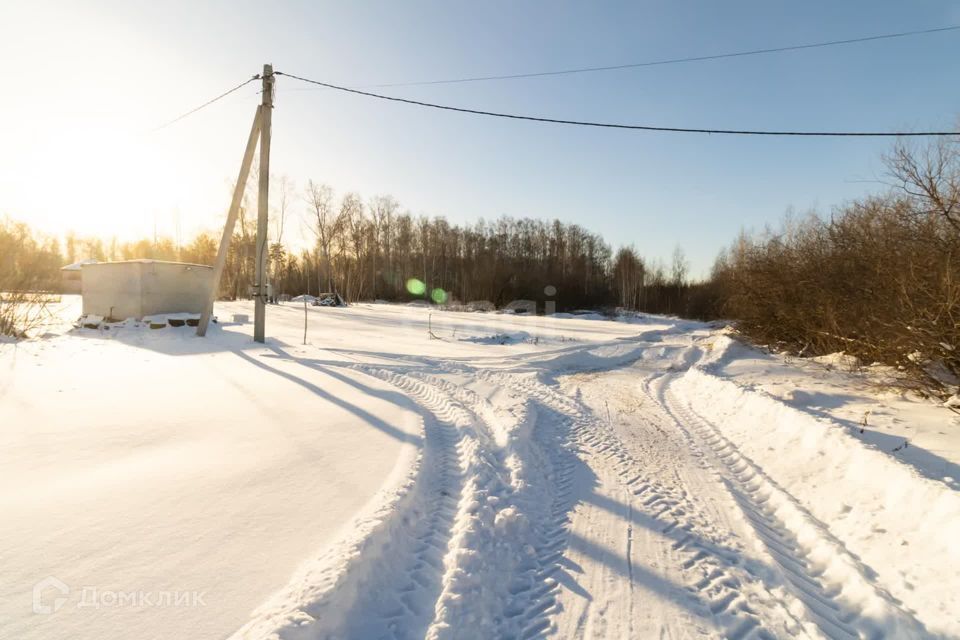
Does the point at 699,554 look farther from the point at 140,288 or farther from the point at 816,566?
the point at 140,288

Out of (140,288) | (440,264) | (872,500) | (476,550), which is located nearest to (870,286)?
(872,500)

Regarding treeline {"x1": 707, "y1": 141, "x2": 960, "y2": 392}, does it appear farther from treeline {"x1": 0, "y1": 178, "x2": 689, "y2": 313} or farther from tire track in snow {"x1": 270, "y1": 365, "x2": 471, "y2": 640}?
treeline {"x1": 0, "y1": 178, "x2": 689, "y2": 313}

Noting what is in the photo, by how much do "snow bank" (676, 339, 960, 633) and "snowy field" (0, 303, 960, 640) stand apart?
0.07 ft

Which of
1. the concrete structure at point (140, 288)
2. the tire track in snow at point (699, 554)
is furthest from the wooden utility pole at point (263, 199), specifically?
the tire track in snow at point (699, 554)

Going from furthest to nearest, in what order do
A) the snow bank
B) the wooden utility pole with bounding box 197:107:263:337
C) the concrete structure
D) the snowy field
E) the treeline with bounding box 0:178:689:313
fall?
the treeline with bounding box 0:178:689:313 → the concrete structure → the wooden utility pole with bounding box 197:107:263:337 → the snow bank → the snowy field

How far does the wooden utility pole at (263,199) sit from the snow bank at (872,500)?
1253cm

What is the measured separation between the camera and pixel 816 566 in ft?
10.1

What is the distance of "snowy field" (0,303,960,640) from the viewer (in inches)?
93.7

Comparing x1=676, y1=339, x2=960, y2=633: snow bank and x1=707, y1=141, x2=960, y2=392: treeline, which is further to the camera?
x1=707, y1=141, x2=960, y2=392: treeline

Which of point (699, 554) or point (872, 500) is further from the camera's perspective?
point (872, 500)

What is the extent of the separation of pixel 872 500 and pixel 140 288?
19.5 m

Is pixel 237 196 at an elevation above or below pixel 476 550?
above

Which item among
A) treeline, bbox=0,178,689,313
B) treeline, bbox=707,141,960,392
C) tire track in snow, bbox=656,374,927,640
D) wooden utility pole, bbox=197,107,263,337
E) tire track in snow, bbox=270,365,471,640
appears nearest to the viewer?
tire track in snow, bbox=270,365,471,640

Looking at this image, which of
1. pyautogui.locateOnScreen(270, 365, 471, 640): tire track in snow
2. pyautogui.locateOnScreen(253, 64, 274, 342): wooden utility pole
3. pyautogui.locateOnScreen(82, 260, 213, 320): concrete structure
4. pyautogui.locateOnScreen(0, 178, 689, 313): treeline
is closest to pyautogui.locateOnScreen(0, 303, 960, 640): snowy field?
pyautogui.locateOnScreen(270, 365, 471, 640): tire track in snow
